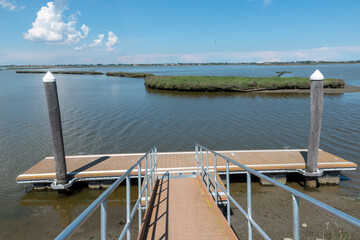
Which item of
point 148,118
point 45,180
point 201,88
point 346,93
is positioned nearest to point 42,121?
point 148,118

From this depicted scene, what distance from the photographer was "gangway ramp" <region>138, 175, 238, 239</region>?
3838 millimetres

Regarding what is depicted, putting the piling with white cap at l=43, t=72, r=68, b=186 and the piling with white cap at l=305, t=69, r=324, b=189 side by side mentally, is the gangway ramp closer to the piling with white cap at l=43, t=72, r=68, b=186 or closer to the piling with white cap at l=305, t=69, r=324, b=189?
the piling with white cap at l=43, t=72, r=68, b=186

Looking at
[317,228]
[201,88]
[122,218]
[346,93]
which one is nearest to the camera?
[317,228]

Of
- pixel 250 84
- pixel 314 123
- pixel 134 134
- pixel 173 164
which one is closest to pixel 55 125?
pixel 173 164

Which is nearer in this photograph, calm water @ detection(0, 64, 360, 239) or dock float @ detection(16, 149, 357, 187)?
calm water @ detection(0, 64, 360, 239)

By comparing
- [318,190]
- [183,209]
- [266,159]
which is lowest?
[318,190]

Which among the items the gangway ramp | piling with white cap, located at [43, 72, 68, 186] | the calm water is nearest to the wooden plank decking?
piling with white cap, located at [43, 72, 68, 186]

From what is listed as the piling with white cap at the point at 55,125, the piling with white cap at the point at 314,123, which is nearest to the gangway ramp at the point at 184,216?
the piling with white cap at the point at 55,125

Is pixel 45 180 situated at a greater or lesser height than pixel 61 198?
greater

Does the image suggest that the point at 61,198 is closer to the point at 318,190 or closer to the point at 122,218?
the point at 122,218

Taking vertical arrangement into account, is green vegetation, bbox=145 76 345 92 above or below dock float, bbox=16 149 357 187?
above

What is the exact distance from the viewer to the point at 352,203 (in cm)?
769

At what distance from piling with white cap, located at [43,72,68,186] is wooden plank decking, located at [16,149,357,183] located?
15.6 inches

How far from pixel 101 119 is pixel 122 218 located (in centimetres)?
1244
